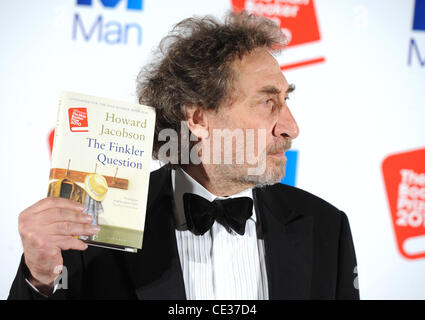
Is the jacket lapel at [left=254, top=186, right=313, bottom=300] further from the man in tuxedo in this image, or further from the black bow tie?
the black bow tie

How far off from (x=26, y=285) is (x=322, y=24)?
6.21 ft

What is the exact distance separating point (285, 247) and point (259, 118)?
0.45m

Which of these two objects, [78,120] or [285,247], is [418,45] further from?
[78,120]

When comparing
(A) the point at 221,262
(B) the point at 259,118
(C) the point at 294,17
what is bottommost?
(A) the point at 221,262

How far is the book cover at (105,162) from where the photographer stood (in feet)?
4.19

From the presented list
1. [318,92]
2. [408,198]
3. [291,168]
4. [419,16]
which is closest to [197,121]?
[291,168]

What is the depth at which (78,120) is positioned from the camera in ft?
4.30

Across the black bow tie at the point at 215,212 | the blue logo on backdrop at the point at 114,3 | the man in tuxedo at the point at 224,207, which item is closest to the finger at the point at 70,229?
the man in tuxedo at the point at 224,207

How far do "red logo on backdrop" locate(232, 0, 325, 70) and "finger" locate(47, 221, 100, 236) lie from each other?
4.94 feet

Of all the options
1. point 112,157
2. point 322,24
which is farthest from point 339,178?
point 112,157

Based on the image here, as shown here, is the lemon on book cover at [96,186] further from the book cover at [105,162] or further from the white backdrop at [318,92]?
the white backdrop at [318,92]

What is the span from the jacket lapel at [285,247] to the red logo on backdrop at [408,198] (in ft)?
3.12

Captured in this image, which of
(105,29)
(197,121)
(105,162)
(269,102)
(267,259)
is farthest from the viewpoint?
(105,29)

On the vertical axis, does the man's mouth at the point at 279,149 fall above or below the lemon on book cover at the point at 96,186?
above
